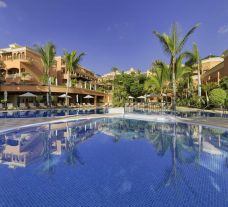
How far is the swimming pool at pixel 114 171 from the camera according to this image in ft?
12.3

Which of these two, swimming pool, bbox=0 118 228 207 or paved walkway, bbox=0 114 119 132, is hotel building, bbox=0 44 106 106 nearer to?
paved walkway, bbox=0 114 119 132

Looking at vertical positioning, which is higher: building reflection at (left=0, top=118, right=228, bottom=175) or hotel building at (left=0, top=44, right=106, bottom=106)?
hotel building at (left=0, top=44, right=106, bottom=106)

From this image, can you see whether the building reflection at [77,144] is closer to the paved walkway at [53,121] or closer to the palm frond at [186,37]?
the paved walkway at [53,121]

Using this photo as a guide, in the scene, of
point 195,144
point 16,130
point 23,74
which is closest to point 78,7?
point 23,74

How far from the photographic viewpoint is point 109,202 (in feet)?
11.9

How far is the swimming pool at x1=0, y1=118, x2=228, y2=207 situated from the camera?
12.3 feet

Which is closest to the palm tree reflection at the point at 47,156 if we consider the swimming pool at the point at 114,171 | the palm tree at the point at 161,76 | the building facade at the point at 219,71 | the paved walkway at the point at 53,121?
the swimming pool at the point at 114,171

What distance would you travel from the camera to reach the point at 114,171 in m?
5.28

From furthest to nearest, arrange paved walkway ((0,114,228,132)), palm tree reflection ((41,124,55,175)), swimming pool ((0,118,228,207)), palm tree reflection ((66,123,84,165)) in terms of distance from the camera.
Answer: paved walkway ((0,114,228,132)) → palm tree reflection ((66,123,84,165)) → palm tree reflection ((41,124,55,175)) → swimming pool ((0,118,228,207))

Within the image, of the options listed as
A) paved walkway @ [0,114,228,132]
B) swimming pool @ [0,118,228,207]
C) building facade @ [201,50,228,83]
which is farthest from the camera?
building facade @ [201,50,228,83]

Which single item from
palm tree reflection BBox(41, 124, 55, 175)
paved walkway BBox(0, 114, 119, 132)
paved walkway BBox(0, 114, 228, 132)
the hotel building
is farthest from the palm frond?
the hotel building

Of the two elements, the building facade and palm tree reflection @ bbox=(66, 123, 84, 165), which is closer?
palm tree reflection @ bbox=(66, 123, 84, 165)

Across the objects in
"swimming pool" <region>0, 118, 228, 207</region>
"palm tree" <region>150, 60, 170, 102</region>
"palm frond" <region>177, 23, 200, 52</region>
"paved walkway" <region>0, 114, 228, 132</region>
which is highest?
"palm frond" <region>177, 23, 200, 52</region>

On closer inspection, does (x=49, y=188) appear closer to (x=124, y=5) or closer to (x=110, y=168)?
(x=110, y=168)
